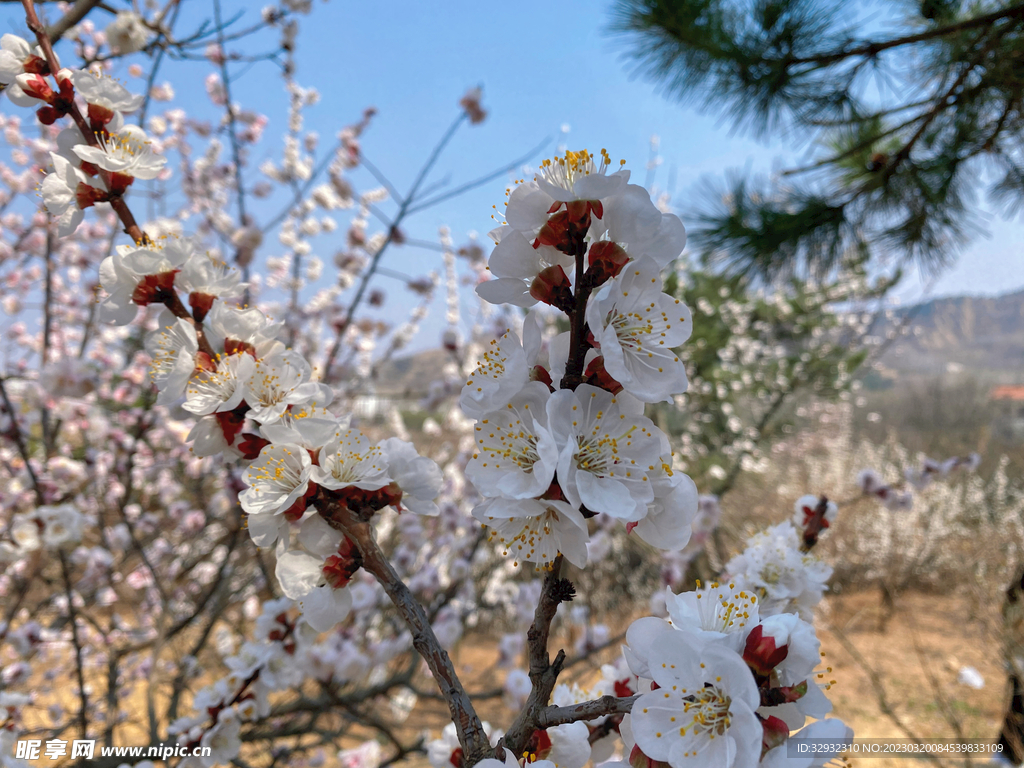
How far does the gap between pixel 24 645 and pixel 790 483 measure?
29.3ft

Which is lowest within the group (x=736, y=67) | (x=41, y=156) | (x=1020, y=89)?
(x=1020, y=89)

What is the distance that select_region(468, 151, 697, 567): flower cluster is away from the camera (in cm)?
54

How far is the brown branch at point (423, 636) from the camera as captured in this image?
0.56m

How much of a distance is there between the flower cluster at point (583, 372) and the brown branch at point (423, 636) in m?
0.16

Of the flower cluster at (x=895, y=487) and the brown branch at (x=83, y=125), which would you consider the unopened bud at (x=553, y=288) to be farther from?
the flower cluster at (x=895, y=487)

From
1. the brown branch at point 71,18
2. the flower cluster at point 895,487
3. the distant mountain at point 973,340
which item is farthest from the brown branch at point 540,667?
the distant mountain at point 973,340

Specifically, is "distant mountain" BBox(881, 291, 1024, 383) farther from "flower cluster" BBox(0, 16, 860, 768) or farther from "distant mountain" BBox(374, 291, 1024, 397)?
"flower cluster" BBox(0, 16, 860, 768)

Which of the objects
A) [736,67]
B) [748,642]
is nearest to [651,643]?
[748,642]

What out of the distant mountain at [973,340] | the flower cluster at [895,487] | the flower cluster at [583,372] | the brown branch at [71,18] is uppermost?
the distant mountain at [973,340]

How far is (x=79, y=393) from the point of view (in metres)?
1.91

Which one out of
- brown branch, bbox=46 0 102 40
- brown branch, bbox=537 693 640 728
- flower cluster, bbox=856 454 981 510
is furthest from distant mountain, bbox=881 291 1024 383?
brown branch, bbox=46 0 102 40

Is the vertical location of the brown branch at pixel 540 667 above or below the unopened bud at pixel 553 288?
below

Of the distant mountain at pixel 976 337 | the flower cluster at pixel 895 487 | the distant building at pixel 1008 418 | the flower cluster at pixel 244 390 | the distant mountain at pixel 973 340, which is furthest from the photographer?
the distant mountain at pixel 976 337

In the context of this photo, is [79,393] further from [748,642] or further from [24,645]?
[748,642]
